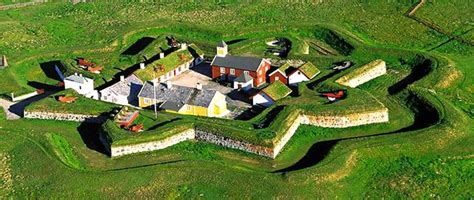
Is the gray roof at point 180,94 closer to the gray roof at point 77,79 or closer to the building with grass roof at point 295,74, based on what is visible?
the gray roof at point 77,79

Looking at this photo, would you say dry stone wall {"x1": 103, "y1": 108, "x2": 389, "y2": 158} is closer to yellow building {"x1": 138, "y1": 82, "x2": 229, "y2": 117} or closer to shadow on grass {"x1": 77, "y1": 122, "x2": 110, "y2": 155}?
shadow on grass {"x1": 77, "y1": 122, "x2": 110, "y2": 155}

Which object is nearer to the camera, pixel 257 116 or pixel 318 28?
pixel 257 116

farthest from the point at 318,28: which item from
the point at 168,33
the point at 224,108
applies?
the point at 224,108

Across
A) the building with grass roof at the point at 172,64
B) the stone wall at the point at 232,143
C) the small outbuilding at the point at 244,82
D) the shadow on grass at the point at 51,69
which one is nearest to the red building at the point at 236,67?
the small outbuilding at the point at 244,82

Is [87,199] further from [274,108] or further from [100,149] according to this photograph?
[274,108]

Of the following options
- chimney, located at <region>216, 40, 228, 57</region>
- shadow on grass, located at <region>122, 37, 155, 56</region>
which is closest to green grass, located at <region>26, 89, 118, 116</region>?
chimney, located at <region>216, 40, 228, 57</region>
